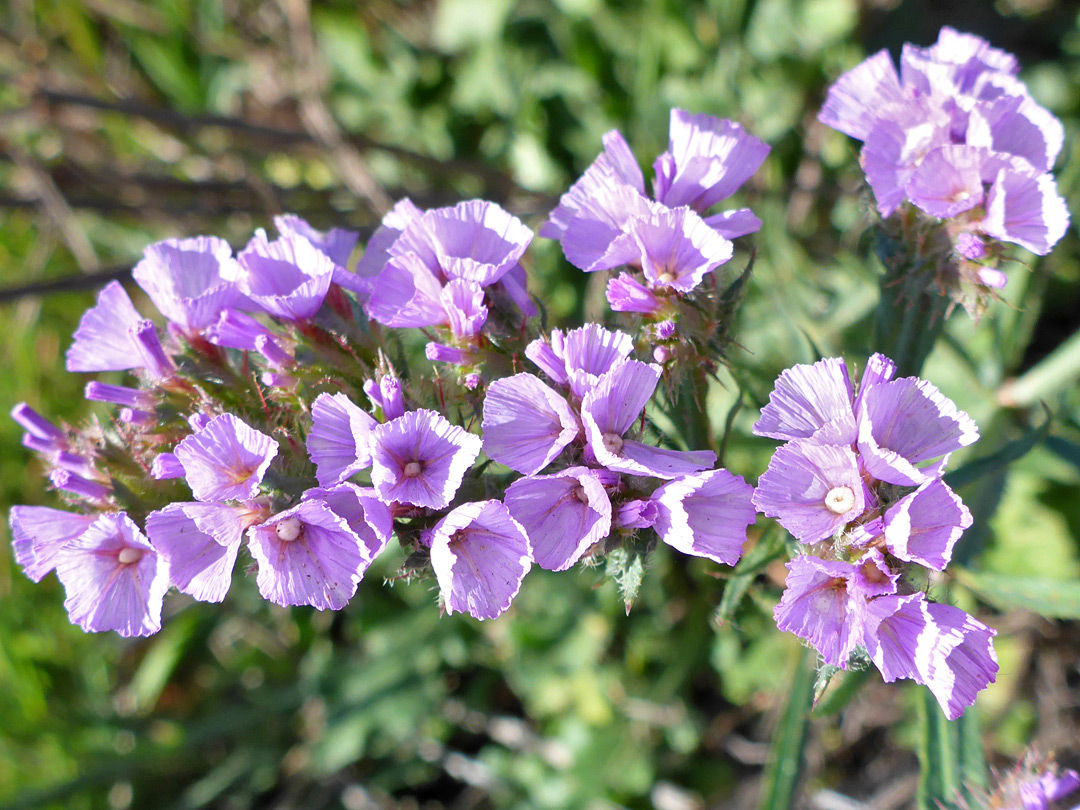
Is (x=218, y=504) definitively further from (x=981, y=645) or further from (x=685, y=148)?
(x=981, y=645)

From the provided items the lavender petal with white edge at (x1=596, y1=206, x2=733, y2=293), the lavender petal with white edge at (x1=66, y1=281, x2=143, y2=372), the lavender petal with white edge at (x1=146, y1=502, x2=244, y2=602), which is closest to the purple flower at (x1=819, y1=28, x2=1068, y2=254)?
the lavender petal with white edge at (x1=596, y1=206, x2=733, y2=293)

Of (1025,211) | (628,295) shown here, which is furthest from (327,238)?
(1025,211)

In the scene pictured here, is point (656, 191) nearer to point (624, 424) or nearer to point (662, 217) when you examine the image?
point (662, 217)

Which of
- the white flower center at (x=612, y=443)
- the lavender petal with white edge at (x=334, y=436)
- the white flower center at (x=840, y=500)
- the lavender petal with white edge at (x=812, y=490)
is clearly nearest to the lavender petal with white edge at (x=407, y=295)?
the lavender petal with white edge at (x=334, y=436)

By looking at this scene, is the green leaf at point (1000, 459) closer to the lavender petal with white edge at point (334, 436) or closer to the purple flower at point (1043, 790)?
the purple flower at point (1043, 790)

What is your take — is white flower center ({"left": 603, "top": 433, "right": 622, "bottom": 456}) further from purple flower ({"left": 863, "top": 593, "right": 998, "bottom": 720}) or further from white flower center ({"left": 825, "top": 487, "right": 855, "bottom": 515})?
purple flower ({"left": 863, "top": 593, "right": 998, "bottom": 720})

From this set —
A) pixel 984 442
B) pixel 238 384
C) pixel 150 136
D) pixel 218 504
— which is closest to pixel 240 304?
pixel 238 384
